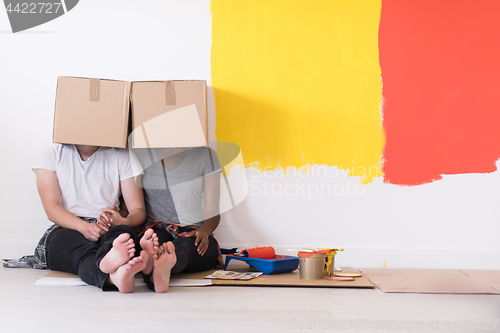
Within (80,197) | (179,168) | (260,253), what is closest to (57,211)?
(80,197)

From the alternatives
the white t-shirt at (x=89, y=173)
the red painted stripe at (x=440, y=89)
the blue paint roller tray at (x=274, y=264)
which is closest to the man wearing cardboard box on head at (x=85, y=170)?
the white t-shirt at (x=89, y=173)

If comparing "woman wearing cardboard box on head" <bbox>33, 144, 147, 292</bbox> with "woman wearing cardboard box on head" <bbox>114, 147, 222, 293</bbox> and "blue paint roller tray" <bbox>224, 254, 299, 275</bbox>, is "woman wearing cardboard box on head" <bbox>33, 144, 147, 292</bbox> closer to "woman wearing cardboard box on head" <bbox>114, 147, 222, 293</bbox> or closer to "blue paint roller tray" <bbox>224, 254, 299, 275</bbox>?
"woman wearing cardboard box on head" <bbox>114, 147, 222, 293</bbox>

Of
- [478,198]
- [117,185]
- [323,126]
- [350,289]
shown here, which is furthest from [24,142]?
[478,198]

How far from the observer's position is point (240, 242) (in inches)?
82.9

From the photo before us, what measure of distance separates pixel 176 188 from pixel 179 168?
0.32ft

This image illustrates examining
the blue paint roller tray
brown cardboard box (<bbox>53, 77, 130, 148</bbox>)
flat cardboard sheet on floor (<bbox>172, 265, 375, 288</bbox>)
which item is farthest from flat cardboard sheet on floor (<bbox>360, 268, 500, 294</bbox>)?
brown cardboard box (<bbox>53, 77, 130, 148</bbox>)

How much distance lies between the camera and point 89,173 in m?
1.82

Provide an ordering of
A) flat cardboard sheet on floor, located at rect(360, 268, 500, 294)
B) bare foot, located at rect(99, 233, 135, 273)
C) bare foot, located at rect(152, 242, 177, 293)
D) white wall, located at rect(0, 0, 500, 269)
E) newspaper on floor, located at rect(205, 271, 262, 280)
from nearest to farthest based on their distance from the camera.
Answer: bare foot, located at rect(99, 233, 135, 273)
bare foot, located at rect(152, 242, 177, 293)
flat cardboard sheet on floor, located at rect(360, 268, 500, 294)
newspaper on floor, located at rect(205, 271, 262, 280)
white wall, located at rect(0, 0, 500, 269)

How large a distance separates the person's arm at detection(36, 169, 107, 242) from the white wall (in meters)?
0.39

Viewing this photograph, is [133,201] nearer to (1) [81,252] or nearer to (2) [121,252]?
(1) [81,252]

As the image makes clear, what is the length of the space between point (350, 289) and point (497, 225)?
1.09m

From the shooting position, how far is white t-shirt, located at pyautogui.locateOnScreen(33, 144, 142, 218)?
1.78 metres

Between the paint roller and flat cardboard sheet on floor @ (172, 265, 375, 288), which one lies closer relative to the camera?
flat cardboard sheet on floor @ (172, 265, 375, 288)

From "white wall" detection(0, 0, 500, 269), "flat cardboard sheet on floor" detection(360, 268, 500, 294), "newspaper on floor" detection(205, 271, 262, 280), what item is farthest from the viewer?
"white wall" detection(0, 0, 500, 269)
